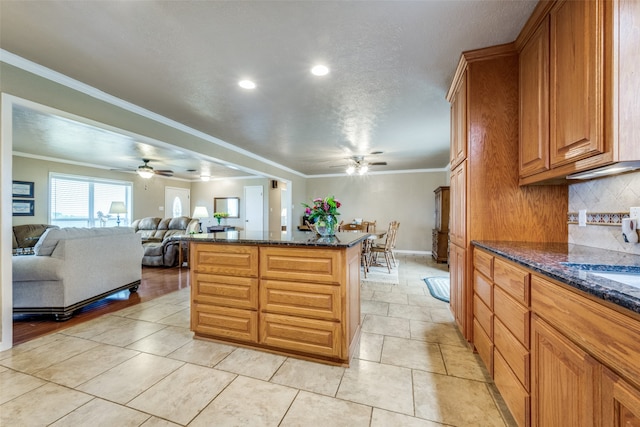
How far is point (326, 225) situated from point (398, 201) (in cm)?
539

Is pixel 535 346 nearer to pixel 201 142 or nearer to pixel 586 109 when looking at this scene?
pixel 586 109

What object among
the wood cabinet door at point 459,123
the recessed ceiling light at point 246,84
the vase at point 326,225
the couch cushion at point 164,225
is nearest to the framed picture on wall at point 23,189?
the couch cushion at point 164,225

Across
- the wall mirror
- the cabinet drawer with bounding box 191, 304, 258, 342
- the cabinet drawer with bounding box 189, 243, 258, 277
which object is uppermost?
the wall mirror

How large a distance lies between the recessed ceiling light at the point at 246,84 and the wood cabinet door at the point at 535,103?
225 centimetres

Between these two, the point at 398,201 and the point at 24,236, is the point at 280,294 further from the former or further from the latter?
the point at 398,201

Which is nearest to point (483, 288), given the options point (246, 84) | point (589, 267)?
point (589, 267)

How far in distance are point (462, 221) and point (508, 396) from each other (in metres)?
1.27

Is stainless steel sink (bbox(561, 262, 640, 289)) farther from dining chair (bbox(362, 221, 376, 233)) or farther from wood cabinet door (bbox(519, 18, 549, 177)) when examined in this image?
dining chair (bbox(362, 221, 376, 233))

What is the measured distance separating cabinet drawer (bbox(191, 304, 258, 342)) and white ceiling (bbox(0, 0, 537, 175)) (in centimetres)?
213

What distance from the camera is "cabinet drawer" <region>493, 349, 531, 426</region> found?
3.95ft

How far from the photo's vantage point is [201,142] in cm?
420

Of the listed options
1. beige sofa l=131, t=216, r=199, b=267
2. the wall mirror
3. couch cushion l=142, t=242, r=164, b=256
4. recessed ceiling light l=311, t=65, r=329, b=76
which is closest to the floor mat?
recessed ceiling light l=311, t=65, r=329, b=76

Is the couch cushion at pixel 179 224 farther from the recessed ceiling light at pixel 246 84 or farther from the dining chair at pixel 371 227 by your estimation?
the recessed ceiling light at pixel 246 84

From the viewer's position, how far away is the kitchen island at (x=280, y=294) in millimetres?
1954
